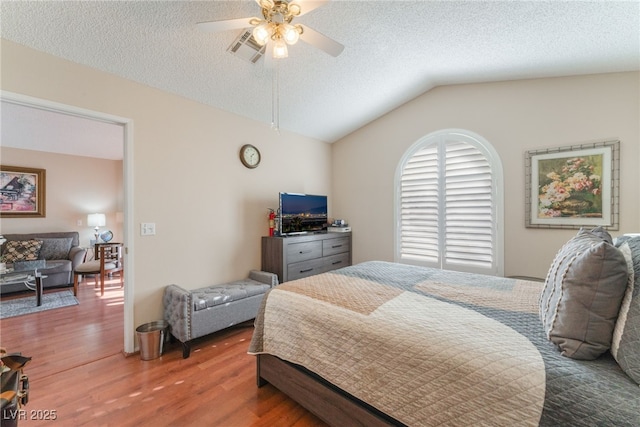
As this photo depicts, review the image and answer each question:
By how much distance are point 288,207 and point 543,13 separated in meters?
2.92

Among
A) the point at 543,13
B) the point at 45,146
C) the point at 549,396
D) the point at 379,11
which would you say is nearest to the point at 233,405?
the point at 549,396

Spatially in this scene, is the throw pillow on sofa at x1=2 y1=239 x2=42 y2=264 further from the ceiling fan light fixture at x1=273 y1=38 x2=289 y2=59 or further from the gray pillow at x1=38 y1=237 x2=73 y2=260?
the ceiling fan light fixture at x1=273 y1=38 x2=289 y2=59

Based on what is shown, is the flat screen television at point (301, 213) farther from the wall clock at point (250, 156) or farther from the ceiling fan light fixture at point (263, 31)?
the ceiling fan light fixture at point (263, 31)

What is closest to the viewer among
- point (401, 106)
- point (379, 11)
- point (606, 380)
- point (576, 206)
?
point (606, 380)

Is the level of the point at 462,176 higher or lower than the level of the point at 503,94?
lower

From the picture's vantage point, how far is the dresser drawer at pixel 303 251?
3.34 m

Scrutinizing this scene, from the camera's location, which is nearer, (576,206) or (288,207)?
(576,206)

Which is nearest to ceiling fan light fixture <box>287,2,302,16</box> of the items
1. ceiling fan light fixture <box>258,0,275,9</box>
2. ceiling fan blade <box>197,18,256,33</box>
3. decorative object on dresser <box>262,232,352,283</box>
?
ceiling fan light fixture <box>258,0,275,9</box>

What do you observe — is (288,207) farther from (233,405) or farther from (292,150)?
(233,405)

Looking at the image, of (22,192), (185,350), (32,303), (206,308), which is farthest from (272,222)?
(22,192)

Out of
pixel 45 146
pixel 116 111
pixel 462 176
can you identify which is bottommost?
pixel 462 176

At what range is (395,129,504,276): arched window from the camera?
315 cm

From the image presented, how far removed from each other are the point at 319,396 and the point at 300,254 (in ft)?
6.67

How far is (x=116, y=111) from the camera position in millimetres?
2342
